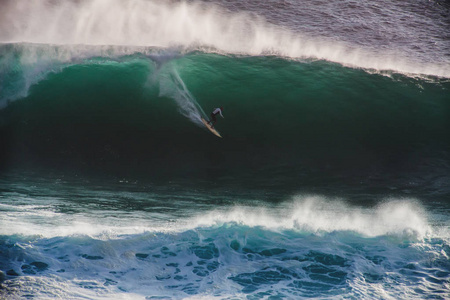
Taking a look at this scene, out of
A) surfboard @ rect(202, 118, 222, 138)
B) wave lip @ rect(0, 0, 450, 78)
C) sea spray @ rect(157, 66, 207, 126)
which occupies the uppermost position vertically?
wave lip @ rect(0, 0, 450, 78)

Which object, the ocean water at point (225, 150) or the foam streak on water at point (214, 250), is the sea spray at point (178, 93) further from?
the foam streak on water at point (214, 250)

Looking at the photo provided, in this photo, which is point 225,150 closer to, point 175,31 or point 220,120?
point 220,120

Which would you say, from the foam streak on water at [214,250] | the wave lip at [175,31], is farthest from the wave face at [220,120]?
the foam streak on water at [214,250]

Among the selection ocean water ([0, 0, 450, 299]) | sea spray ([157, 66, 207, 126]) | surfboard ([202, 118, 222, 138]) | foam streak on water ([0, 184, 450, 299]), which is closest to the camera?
foam streak on water ([0, 184, 450, 299])

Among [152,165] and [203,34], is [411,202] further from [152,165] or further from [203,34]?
[203,34]

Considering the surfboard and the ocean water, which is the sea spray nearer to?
the ocean water

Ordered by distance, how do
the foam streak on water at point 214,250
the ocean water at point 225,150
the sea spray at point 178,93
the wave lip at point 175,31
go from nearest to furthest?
1. the foam streak on water at point 214,250
2. the ocean water at point 225,150
3. the sea spray at point 178,93
4. the wave lip at point 175,31

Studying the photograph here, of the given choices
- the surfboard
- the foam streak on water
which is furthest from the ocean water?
the surfboard

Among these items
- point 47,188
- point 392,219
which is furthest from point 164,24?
point 392,219

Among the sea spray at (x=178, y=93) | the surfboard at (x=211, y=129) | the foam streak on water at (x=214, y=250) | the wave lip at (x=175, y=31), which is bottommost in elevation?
the foam streak on water at (x=214, y=250)

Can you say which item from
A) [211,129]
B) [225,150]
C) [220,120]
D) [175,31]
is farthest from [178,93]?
[225,150]
